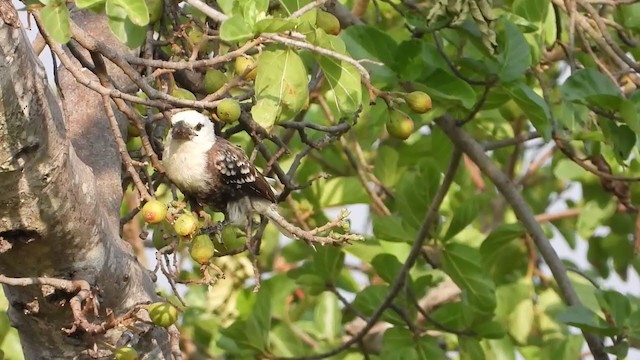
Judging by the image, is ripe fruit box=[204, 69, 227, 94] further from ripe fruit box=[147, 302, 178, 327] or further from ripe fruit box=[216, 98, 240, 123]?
ripe fruit box=[147, 302, 178, 327]

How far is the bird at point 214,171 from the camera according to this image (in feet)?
8.86

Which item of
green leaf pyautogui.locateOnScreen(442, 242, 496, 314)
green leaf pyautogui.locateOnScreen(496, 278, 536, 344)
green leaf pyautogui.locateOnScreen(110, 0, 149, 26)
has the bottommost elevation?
green leaf pyautogui.locateOnScreen(496, 278, 536, 344)

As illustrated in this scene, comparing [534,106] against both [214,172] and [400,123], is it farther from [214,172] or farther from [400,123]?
[214,172]

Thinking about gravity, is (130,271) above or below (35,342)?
above

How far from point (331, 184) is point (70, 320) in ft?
5.90

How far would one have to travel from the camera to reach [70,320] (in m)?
2.28

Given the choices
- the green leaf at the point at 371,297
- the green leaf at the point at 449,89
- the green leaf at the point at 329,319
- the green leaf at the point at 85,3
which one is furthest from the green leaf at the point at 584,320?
the green leaf at the point at 85,3

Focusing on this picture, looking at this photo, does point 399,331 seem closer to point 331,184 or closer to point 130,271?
point 331,184

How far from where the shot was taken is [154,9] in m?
2.48

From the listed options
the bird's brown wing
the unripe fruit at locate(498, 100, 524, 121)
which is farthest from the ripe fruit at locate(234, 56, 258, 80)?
the unripe fruit at locate(498, 100, 524, 121)

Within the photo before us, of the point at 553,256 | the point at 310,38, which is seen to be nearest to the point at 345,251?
the point at 553,256

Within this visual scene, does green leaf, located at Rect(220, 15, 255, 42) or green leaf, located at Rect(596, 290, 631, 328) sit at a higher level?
green leaf, located at Rect(220, 15, 255, 42)

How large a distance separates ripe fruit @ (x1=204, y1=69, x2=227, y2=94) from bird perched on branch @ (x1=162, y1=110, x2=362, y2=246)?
320mm

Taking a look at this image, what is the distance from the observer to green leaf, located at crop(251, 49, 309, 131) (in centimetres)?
209
